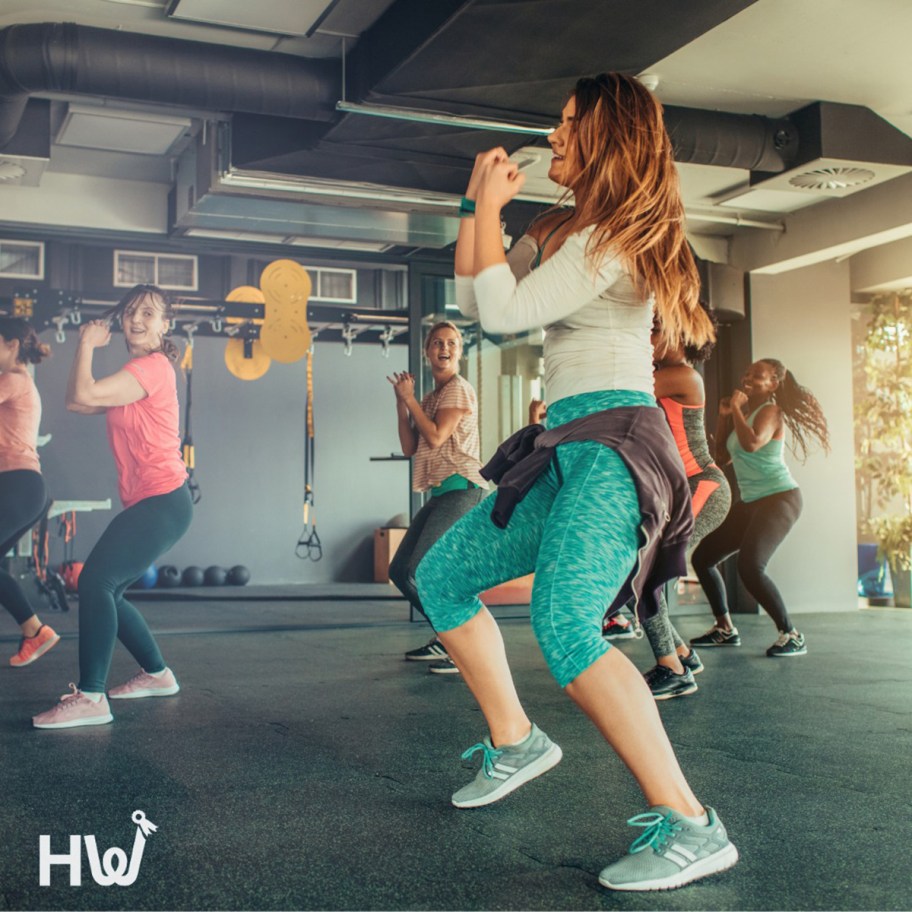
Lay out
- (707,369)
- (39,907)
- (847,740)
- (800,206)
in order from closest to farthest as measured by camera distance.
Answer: (39,907), (847,740), (800,206), (707,369)

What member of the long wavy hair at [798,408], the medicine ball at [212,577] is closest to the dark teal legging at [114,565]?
the long wavy hair at [798,408]

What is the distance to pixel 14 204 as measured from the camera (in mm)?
→ 6781

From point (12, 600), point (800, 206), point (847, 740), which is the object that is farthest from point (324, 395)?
point (847, 740)

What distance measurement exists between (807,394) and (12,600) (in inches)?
167

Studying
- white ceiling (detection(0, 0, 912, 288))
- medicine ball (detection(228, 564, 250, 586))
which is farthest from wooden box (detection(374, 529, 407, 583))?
white ceiling (detection(0, 0, 912, 288))

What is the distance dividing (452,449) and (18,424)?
1.94 m

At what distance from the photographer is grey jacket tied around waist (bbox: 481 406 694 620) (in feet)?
6.09

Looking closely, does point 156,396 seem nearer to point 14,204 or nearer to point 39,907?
point 39,907

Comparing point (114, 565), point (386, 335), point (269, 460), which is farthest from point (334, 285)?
point (114, 565)

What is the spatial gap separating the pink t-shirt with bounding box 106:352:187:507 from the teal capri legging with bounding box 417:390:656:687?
1691 mm

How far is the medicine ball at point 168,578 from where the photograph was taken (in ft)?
31.9

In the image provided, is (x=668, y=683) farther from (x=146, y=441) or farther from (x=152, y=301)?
(x=152, y=301)

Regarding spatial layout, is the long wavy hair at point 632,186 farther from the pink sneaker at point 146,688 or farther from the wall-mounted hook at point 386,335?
the wall-mounted hook at point 386,335

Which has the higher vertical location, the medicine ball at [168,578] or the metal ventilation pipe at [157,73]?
the metal ventilation pipe at [157,73]
